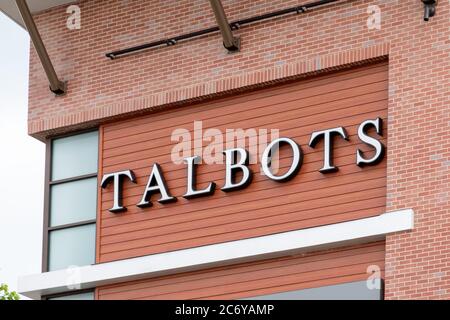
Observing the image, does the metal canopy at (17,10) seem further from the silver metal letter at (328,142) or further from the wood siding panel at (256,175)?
Result: the silver metal letter at (328,142)

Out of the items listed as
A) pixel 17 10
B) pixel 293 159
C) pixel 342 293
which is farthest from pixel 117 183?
pixel 342 293

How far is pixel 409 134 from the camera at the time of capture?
24.0m

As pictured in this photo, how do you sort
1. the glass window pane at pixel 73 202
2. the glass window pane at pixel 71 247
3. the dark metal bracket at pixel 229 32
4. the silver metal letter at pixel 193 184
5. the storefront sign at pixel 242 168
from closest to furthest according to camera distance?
the storefront sign at pixel 242 168 → the dark metal bracket at pixel 229 32 → the silver metal letter at pixel 193 184 → the glass window pane at pixel 71 247 → the glass window pane at pixel 73 202

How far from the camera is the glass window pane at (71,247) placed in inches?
1078

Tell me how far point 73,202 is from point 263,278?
4.82 meters

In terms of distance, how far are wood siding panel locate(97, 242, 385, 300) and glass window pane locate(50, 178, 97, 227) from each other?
5.55 feet

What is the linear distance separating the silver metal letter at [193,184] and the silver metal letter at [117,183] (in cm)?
126

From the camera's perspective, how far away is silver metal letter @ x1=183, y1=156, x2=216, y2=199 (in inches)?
1029

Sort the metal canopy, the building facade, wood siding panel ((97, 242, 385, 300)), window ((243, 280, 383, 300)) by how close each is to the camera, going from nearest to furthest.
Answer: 1. window ((243, 280, 383, 300))
2. the building facade
3. wood siding panel ((97, 242, 385, 300))
4. the metal canopy

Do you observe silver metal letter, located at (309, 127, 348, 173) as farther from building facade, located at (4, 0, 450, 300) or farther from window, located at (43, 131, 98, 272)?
window, located at (43, 131, 98, 272)

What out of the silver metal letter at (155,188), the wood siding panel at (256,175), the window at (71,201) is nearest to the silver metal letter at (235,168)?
the wood siding panel at (256,175)

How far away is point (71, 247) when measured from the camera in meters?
27.7

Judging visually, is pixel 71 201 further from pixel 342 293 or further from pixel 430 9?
pixel 430 9

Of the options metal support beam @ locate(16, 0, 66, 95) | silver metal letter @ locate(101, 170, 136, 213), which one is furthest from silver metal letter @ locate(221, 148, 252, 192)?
metal support beam @ locate(16, 0, 66, 95)
